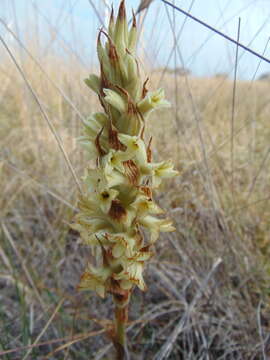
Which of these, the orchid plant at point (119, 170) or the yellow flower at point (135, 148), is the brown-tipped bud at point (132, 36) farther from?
the yellow flower at point (135, 148)

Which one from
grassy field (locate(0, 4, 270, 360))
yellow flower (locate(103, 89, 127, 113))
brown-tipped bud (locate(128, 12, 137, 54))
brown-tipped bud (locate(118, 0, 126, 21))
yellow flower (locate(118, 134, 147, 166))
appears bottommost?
grassy field (locate(0, 4, 270, 360))

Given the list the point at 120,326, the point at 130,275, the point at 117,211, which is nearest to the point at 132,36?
the point at 117,211

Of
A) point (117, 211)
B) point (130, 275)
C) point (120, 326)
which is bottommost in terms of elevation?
point (120, 326)

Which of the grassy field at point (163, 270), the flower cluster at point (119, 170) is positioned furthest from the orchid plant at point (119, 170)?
the grassy field at point (163, 270)

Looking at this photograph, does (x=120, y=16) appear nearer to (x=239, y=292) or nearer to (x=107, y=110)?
(x=107, y=110)

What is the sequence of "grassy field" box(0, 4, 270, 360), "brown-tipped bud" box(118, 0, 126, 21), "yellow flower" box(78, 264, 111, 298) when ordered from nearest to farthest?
"brown-tipped bud" box(118, 0, 126, 21) < "yellow flower" box(78, 264, 111, 298) < "grassy field" box(0, 4, 270, 360)

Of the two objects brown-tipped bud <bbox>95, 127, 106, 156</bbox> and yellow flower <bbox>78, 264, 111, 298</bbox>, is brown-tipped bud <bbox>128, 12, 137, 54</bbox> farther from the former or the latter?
yellow flower <bbox>78, 264, 111, 298</bbox>

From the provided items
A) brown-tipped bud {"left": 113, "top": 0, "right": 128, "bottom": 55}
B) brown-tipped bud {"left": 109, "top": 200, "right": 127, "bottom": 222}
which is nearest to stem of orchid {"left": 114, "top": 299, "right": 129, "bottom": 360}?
brown-tipped bud {"left": 109, "top": 200, "right": 127, "bottom": 222}

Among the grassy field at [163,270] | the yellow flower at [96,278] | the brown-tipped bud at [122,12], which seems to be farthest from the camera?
the grassy field at [163,270]

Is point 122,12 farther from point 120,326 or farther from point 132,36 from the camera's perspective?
point 120,326
